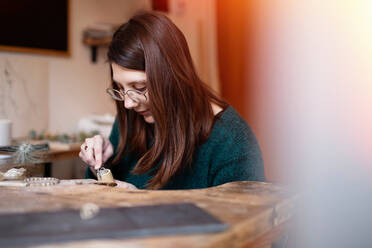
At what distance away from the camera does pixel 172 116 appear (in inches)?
54.1

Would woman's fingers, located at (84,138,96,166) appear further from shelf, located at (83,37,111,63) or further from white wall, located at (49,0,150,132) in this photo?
shelf, located at (83,37,111,63)

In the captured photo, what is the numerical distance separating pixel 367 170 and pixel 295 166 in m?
0.94

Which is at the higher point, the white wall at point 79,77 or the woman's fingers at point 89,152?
the white wall at point 79,77

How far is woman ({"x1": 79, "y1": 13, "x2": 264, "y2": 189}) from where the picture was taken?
1.32 metres

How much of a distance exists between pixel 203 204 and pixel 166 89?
57 centimetres

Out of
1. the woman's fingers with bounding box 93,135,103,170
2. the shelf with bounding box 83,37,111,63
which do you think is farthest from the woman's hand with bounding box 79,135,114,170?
the shelf with bounding box 83,37,111,63

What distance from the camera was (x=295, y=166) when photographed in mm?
3174

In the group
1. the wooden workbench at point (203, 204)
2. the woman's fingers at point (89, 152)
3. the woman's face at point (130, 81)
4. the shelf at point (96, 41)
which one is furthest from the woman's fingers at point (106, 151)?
the shelf at point (96, 41)

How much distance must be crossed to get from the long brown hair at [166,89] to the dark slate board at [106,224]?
22.8 inches

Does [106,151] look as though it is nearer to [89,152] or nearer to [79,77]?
[89,152]

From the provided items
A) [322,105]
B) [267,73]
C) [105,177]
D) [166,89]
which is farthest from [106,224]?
[267,73]

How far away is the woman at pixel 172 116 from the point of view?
4.32 ft

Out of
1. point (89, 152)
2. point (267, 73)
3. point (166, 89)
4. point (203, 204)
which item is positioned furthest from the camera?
point (267, 73)

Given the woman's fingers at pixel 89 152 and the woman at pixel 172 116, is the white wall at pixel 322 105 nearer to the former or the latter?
the woman at pixel 172 116
